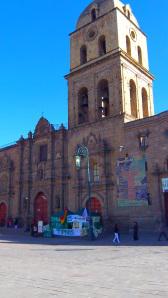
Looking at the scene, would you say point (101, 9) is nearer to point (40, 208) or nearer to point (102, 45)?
point (102, 45)

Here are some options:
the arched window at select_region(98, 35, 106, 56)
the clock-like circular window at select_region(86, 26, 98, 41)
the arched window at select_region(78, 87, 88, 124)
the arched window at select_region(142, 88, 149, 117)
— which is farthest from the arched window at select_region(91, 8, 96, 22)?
the arched window at select_region(142, 88, 149, 117)

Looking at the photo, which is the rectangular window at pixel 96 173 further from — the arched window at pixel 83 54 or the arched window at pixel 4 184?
the arched window at pixel 4 184

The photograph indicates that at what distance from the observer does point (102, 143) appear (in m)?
30.9

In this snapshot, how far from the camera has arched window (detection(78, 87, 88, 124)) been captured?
3508cm

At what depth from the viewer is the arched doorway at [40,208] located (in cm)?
3566

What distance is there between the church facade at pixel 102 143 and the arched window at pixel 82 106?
11 centimetres

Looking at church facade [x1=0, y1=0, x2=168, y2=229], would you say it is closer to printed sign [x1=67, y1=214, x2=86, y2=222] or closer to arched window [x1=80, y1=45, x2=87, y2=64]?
arched window [x1=80, y1=45, x2=87, y2=64]

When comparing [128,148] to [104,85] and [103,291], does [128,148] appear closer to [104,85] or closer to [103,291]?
[104,85]

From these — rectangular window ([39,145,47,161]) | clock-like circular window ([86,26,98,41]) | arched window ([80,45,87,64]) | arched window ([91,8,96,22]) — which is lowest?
rectangular window ([39,145,47,161])

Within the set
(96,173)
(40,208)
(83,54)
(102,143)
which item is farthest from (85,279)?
(83,54)

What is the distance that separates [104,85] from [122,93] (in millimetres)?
4132

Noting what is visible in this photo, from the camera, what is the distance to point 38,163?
37.5 m

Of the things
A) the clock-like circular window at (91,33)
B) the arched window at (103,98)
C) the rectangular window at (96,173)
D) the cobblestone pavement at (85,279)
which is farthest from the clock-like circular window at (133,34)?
the cobblestone pavement at (85,279)

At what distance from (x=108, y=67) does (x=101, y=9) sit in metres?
7.47
